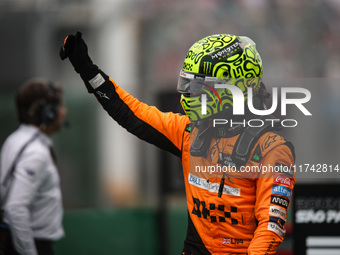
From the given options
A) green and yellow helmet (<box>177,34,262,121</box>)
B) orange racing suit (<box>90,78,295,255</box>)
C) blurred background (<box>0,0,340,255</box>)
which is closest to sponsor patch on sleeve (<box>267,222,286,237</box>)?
orange racing suit (<box>90,78,295,255</box>)

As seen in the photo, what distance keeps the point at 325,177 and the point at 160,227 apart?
2.32m

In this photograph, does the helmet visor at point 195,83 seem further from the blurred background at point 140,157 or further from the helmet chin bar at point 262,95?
the blurred background at point 140,157

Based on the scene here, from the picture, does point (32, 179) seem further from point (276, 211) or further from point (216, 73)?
point (276, 211)

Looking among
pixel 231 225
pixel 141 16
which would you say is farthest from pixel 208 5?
pixel 231 225

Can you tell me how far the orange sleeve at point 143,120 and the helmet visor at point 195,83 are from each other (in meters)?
0.22

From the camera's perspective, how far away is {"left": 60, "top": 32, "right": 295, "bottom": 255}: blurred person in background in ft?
9.60

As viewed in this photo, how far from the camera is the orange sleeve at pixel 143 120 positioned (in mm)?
3184

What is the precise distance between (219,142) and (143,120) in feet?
1.35

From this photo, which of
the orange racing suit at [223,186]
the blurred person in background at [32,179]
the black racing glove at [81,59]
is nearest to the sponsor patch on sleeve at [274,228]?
the orange racing suit at [223,186]

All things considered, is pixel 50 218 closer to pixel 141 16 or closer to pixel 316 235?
pixel 316 235

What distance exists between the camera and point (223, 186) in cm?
301

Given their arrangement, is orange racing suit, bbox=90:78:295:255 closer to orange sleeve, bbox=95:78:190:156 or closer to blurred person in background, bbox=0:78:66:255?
orange sleeve, bbox=95:78:190:156

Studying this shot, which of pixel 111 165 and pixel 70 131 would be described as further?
pixel 111 165

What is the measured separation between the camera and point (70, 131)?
274 inches
